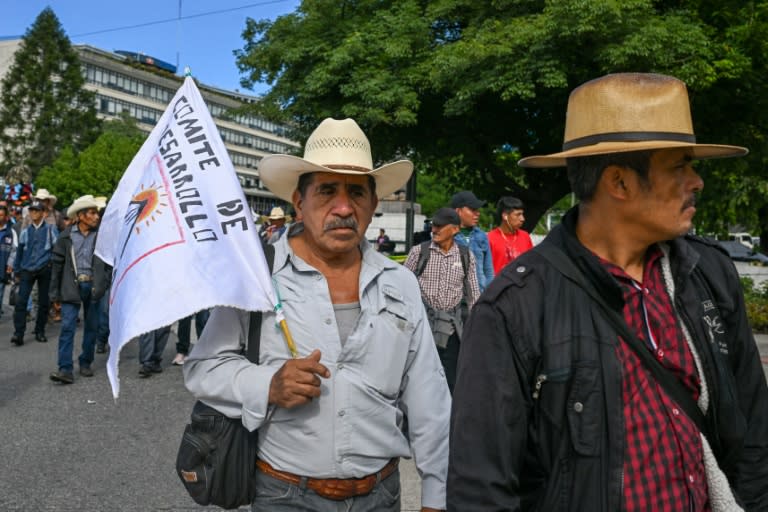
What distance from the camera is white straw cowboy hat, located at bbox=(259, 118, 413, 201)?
9.13ft

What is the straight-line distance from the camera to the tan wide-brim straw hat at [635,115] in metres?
2.05


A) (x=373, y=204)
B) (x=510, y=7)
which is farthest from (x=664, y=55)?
(x=373, y=204)

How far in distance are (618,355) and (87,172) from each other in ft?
216

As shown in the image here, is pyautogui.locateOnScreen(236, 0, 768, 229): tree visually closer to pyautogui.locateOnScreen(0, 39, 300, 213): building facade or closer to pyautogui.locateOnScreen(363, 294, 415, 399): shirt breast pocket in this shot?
pyautogui.locateOnScreen(363, 294, 415, 399): shirt breast pocket

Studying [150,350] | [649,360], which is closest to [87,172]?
[150,350]

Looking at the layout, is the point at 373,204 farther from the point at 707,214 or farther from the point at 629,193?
the point at 707,214

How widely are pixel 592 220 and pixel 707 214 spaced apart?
20498 mm

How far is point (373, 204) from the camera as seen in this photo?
9.66 ft

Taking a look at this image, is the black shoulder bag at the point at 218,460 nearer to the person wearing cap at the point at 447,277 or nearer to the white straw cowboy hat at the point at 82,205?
the person wearing cap at the point at 447,277

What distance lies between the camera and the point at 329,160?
2.79 m

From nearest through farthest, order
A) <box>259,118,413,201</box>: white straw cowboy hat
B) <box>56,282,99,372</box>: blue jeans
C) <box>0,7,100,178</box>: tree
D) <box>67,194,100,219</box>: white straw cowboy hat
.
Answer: <box>259,118,413,201</box>: white straw cowboy hat, <box>56,282,99,372</box>: blue jeans, <box>67,194,100,219</box>: white straw cowboy hat, <box>0,7,100,178</box>: tree

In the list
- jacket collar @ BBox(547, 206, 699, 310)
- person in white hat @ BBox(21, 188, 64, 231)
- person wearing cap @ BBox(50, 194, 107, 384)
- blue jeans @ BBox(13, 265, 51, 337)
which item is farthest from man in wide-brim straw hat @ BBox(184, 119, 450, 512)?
person in white hat @ BBox(21, 188, 64, 231)

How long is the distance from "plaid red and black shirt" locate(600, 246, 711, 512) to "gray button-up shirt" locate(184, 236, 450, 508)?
85 centimetres

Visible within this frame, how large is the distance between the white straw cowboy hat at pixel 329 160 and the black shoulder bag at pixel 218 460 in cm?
88
